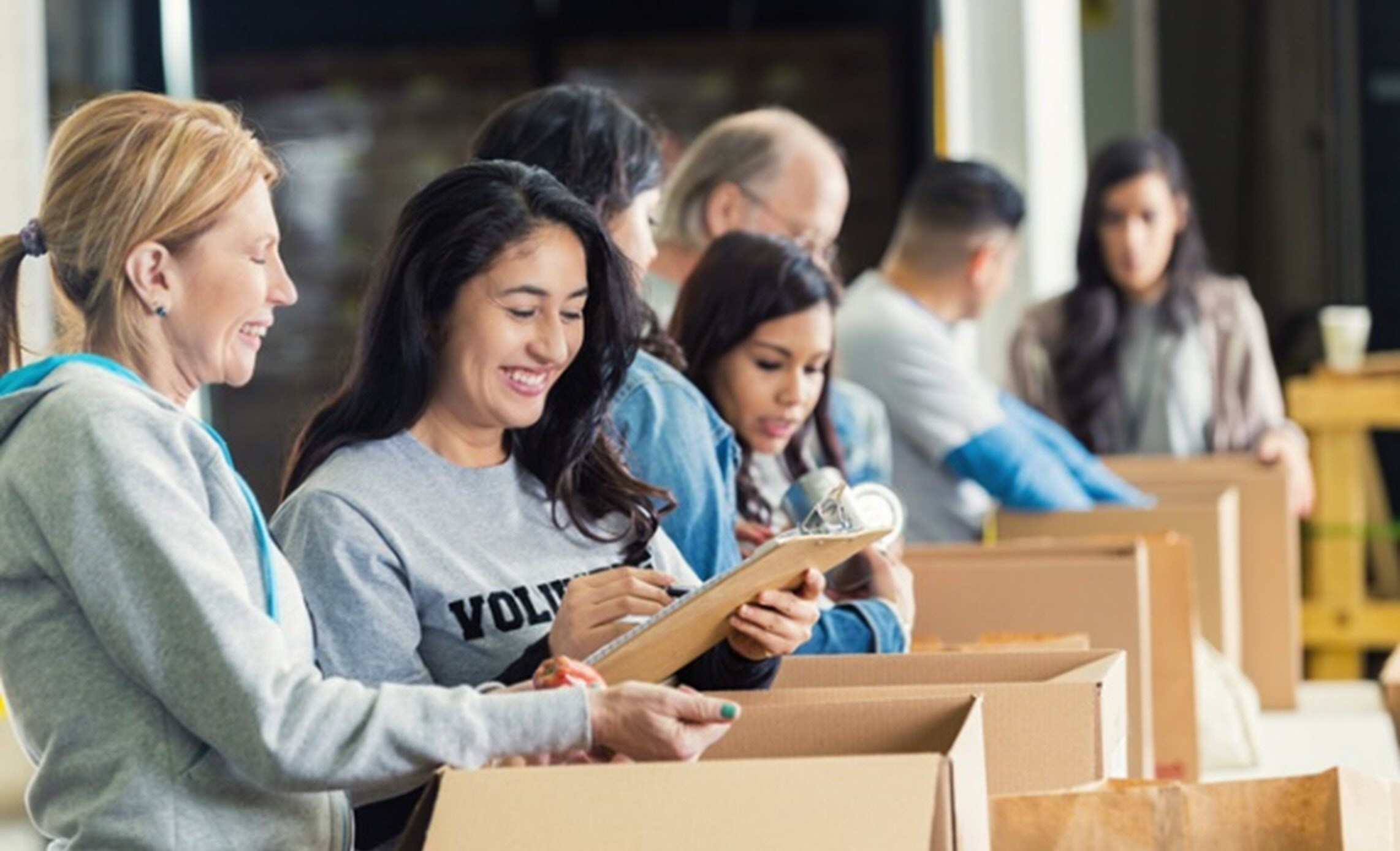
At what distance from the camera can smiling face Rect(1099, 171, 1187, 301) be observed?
5.59 meters

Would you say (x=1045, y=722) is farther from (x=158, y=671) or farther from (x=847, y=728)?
(x=158, y=671)

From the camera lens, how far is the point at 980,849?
184cm

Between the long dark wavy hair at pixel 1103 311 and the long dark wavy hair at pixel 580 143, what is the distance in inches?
116

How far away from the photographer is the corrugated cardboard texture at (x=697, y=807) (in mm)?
1714

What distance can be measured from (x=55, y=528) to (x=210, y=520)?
11 cm

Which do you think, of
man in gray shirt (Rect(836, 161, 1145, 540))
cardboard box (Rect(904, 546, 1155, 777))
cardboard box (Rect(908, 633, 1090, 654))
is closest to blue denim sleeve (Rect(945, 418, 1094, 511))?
man in gray shirt (Rect(836, 161, 1145, 540))

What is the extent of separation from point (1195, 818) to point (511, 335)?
2.46 feet

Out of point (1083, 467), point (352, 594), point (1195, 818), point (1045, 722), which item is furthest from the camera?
point (1083, 467)

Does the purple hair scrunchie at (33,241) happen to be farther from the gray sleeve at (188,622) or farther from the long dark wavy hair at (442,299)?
the long dark wavy hair at (442,299)

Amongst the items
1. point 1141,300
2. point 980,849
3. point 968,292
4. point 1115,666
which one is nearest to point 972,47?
point 1141,300

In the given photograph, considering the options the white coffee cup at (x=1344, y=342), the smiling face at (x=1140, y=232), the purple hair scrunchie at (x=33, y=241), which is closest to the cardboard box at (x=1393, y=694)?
the purple hair scrunchie at (x=33, y=241)

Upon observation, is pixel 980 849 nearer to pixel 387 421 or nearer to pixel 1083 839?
pixel 1083 839

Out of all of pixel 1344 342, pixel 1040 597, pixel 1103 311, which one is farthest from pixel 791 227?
pixel 1344 342

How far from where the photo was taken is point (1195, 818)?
196cm
